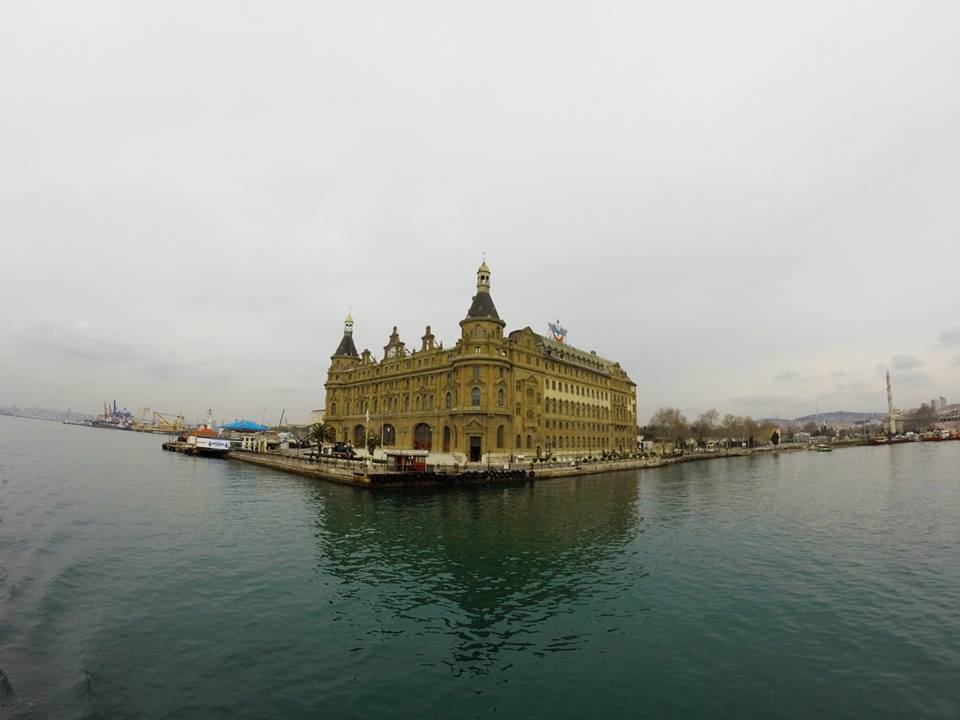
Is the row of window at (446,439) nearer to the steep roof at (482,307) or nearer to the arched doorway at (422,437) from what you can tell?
the arched doorway at (422,437)

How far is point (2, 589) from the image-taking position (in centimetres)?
2028

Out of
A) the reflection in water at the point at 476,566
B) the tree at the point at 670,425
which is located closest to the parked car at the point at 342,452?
the reflection in water at the point at 476,566

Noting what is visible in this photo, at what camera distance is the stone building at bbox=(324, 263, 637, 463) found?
3110 inches

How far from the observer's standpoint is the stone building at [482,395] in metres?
79.0

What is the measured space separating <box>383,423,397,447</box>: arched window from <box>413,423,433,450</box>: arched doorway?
771cm

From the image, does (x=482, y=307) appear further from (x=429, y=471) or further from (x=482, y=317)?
(x=429, y=471)

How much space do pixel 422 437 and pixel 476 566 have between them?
215 ft

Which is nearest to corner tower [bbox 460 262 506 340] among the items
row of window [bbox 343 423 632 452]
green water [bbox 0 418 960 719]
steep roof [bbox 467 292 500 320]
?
steep roof [bbox 467 292 500 320]

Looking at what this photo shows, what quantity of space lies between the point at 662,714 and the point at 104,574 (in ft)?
82.4

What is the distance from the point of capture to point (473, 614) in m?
19.5

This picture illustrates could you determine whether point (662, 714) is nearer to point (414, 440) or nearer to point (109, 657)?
point (109, 657)

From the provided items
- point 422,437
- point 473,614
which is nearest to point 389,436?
point 422,437

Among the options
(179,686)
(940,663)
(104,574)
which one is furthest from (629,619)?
(104,574)

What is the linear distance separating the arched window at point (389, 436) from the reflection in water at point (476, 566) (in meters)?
49.8
